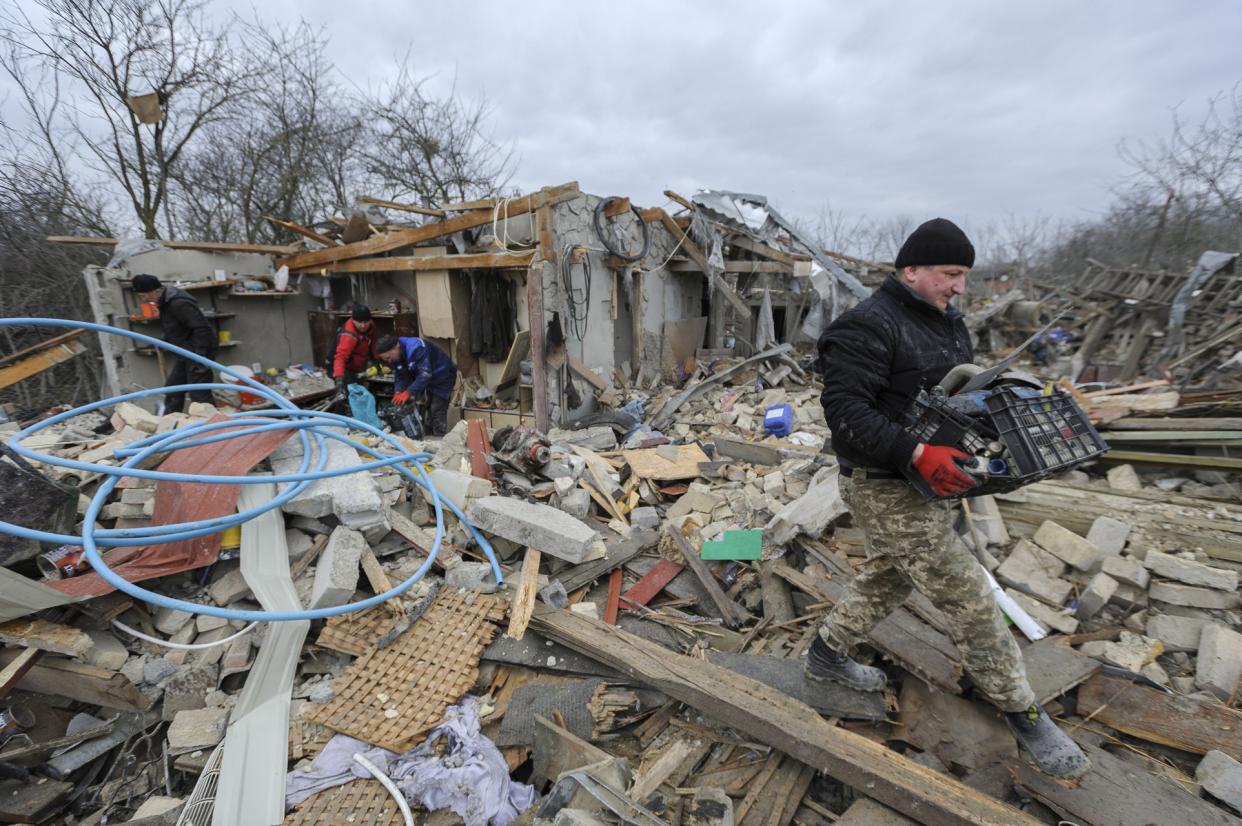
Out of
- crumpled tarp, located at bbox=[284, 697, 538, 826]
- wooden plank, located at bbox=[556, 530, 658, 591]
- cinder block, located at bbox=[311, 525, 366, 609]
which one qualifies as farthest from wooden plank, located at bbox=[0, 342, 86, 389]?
wooden plank, located at bbox=[556, 530, 658, 591]

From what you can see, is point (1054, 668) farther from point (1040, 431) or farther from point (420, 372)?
point (420, 372)

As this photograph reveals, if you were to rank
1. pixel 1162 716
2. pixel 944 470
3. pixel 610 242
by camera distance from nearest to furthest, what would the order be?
1. pixel 944 470
2. pixel 1162 716
3. pixel 610 242

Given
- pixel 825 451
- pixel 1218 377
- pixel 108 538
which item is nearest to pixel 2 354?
pixel 108 538

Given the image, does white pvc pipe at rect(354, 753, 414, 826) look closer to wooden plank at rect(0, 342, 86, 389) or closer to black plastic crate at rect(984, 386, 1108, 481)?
black plastic crate at rect(984, 386, 1108, 481)

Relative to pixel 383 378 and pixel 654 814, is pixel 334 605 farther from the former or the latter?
pixel 383 378

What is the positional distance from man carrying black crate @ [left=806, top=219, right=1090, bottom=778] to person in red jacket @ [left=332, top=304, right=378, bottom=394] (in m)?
6.40

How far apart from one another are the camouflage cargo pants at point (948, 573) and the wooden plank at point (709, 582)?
143cm

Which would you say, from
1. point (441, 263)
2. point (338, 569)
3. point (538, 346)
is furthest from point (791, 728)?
point (441, 263)

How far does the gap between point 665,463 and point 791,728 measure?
11.9 ft

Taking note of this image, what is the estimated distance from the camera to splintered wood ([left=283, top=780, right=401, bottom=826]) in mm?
2215

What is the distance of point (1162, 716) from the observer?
2490mm

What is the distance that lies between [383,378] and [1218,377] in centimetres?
1014

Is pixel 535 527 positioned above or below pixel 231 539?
below

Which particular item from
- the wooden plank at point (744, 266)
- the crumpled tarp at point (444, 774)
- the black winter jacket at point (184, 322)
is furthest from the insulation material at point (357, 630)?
the wooden plank at point (744, 266)
